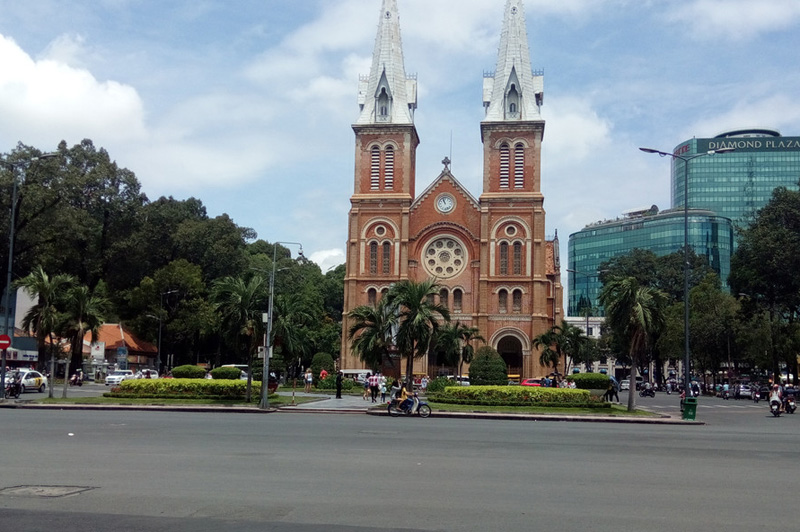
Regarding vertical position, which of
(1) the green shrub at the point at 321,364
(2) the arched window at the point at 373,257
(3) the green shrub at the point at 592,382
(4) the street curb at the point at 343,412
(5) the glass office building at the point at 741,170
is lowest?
(4) the street curb at the point at 343,412

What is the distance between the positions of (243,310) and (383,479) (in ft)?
75.9

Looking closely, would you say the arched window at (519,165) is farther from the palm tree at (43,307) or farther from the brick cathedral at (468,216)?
the palm tree at (43,307)

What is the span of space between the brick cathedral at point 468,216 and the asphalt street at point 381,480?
154ft

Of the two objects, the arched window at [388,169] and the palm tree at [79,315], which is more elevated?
the arched window at [388,169]

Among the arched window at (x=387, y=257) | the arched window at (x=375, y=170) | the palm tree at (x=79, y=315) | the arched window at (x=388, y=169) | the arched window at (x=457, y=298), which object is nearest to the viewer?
the palm tree at (x=79, y=315)

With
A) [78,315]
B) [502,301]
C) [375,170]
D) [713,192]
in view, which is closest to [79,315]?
[78,315]

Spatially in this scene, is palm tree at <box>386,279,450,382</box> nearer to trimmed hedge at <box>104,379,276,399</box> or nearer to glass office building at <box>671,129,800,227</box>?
trimmed hedge at <box>104,379,276,399</box>

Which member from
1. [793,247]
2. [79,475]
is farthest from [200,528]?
[793,247]

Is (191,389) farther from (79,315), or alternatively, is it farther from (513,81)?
(513,81)

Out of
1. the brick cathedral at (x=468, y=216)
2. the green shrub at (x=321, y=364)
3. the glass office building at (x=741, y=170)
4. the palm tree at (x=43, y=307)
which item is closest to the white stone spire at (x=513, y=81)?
the brick cathedral at (x=468, y=216)

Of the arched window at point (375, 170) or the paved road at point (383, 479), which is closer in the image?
the paved road at point (383, 479)

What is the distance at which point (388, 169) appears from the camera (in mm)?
70312

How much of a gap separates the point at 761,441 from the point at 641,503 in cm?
1174

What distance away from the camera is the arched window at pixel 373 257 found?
227ft
